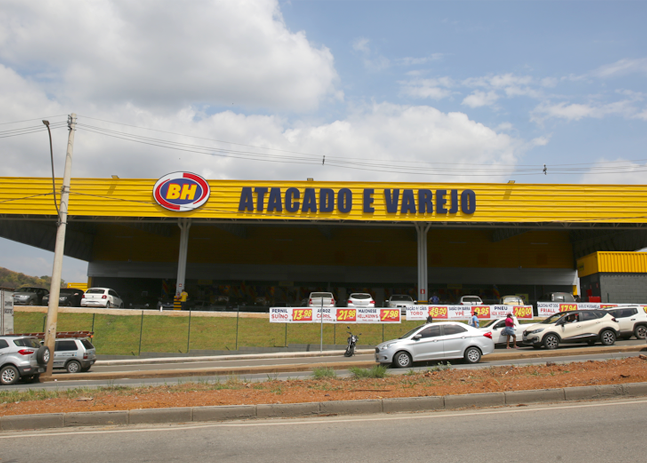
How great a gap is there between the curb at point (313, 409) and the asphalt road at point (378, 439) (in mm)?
243

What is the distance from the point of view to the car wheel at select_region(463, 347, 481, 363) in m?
15.4

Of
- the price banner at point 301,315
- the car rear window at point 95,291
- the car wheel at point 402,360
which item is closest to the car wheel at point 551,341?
the car wheel at point 402,360

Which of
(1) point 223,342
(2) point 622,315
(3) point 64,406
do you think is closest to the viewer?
(3) point 64,406

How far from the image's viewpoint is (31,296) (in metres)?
33.2

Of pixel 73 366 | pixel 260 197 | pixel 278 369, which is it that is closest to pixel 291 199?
pixel 260 197

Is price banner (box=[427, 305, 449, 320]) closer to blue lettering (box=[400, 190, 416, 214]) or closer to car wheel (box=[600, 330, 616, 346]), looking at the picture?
blue lettering (box=[400, 190, 416, 214])

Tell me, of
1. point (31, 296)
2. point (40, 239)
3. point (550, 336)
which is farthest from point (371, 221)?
point (40, 239)

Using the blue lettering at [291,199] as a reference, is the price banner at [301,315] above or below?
below

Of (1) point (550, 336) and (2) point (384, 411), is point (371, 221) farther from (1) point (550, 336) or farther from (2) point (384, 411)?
(2) point (384, 411)

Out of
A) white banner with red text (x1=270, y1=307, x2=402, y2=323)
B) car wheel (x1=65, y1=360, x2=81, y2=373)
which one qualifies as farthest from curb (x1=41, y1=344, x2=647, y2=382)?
white banner with red text (x1=270, y1=307, x2=402, y2=323)

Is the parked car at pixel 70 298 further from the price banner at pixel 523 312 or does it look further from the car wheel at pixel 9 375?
the price banner at pixel 523 312

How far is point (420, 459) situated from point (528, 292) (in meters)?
44.9

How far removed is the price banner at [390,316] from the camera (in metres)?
26.4

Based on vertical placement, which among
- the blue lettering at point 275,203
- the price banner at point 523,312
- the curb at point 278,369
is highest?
the blue lettering at point 275,203
